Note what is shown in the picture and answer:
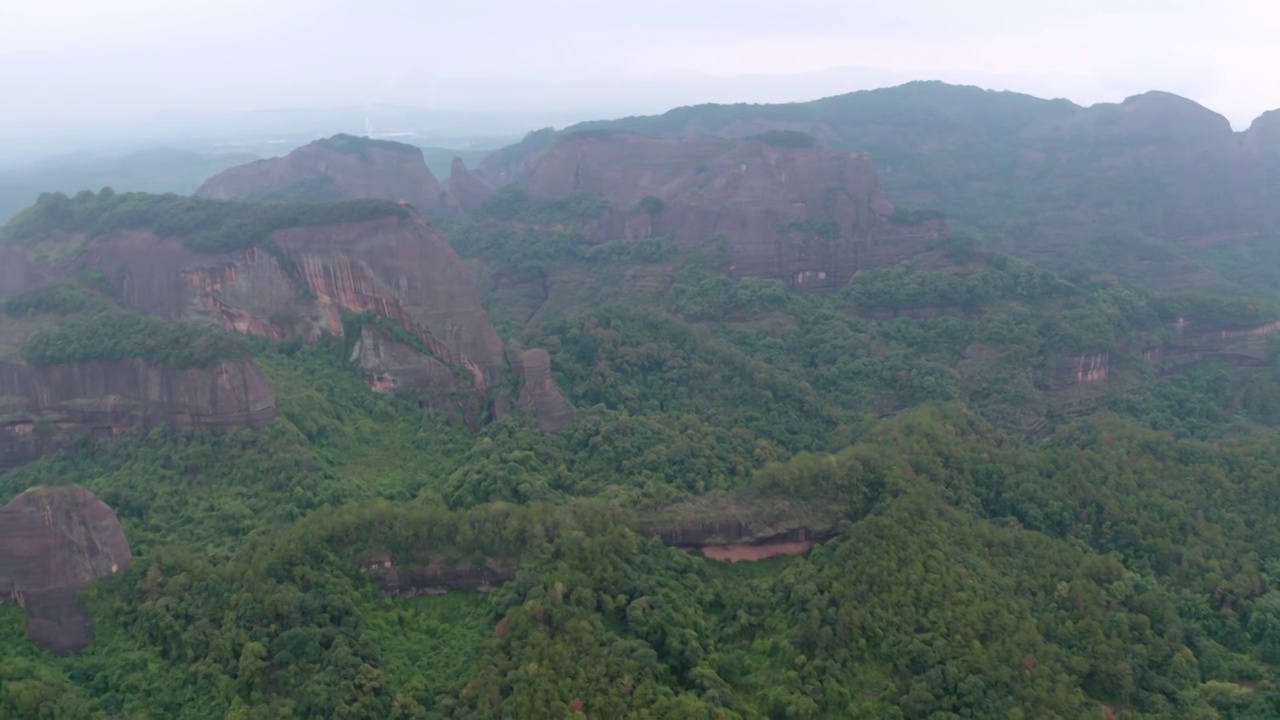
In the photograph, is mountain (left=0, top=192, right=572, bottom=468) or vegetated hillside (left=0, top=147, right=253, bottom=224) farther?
vegetated hillside (left=0, top=147, right=253, bottom=224)

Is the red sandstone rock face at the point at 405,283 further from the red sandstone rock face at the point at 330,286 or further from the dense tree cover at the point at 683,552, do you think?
the dense tree cover at the point at 683,552

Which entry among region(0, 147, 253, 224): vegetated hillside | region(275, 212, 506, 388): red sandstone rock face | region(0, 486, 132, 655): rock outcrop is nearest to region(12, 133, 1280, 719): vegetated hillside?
region(275, 212, 506, 388): red sandstone rock face

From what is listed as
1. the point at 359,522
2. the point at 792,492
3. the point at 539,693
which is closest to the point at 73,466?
the point at 359,522

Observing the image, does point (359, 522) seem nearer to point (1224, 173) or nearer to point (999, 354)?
point (999, 354)

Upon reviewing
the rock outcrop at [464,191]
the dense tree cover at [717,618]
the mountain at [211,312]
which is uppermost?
the rock outcrop at [464,191]

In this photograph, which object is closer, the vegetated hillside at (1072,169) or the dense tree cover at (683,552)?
the dense tree cover at (683,552)

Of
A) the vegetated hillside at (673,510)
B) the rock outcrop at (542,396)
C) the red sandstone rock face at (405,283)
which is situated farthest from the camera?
the red sandstone rock face at (405,283)

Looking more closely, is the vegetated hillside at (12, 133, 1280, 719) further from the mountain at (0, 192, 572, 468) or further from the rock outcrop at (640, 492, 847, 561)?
the mountain at (0, 192, 572, 468)

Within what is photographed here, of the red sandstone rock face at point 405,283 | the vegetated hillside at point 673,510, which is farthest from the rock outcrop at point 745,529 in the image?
the red sandstone rock face at point 405,283
